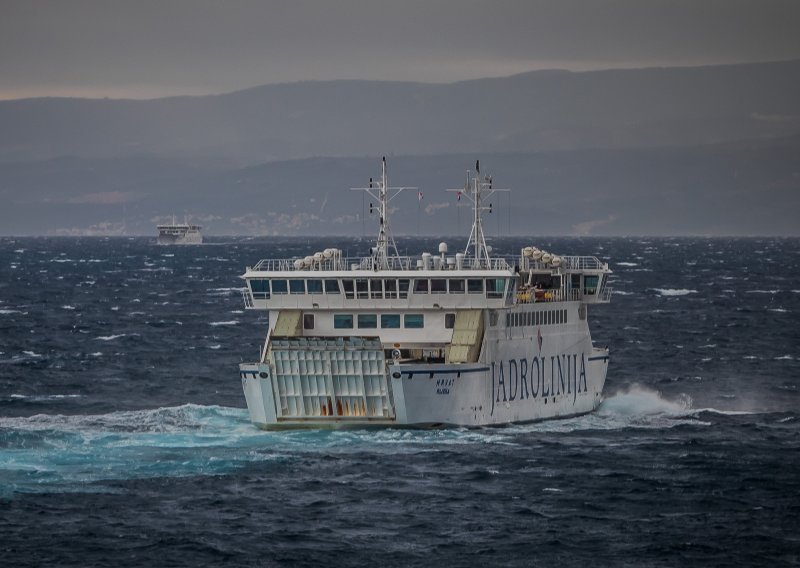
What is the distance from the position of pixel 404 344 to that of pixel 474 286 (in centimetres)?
290

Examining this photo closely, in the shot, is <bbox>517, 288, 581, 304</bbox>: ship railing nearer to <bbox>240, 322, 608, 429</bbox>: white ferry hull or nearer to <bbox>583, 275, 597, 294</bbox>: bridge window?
<bbox>583, 275, 597, 294</bbox>: bridge window

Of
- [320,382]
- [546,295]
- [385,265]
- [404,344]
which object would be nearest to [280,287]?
[385,265]

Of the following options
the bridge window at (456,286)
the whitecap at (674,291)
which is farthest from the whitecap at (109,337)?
the whitecap at (674,291)

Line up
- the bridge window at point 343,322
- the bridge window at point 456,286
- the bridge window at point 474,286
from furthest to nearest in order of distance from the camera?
1. the bridge window at point 343,322
2. the bridge window at point 456,286
3. the bridge window at point 474,286

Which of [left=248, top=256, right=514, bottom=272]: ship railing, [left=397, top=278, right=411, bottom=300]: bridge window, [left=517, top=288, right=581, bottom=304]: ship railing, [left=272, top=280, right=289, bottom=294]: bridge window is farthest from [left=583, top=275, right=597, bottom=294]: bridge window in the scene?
[left=272, top=280, right=289, bottom=294]: bridge window

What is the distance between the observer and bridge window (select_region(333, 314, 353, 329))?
190 ft

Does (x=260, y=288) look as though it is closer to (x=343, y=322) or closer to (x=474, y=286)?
(x=343, y=322)

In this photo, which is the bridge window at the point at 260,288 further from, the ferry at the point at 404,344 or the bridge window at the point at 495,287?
the bridge window at the point at 495,287

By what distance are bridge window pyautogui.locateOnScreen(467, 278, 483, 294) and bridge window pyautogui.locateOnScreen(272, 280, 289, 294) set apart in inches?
231

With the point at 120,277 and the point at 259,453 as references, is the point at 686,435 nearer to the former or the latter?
the point at 259,453

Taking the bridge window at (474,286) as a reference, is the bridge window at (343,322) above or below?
below

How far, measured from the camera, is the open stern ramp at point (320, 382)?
5478cm

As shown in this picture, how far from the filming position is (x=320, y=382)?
55.3 meters

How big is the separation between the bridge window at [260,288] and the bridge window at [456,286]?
5940 millimetres
